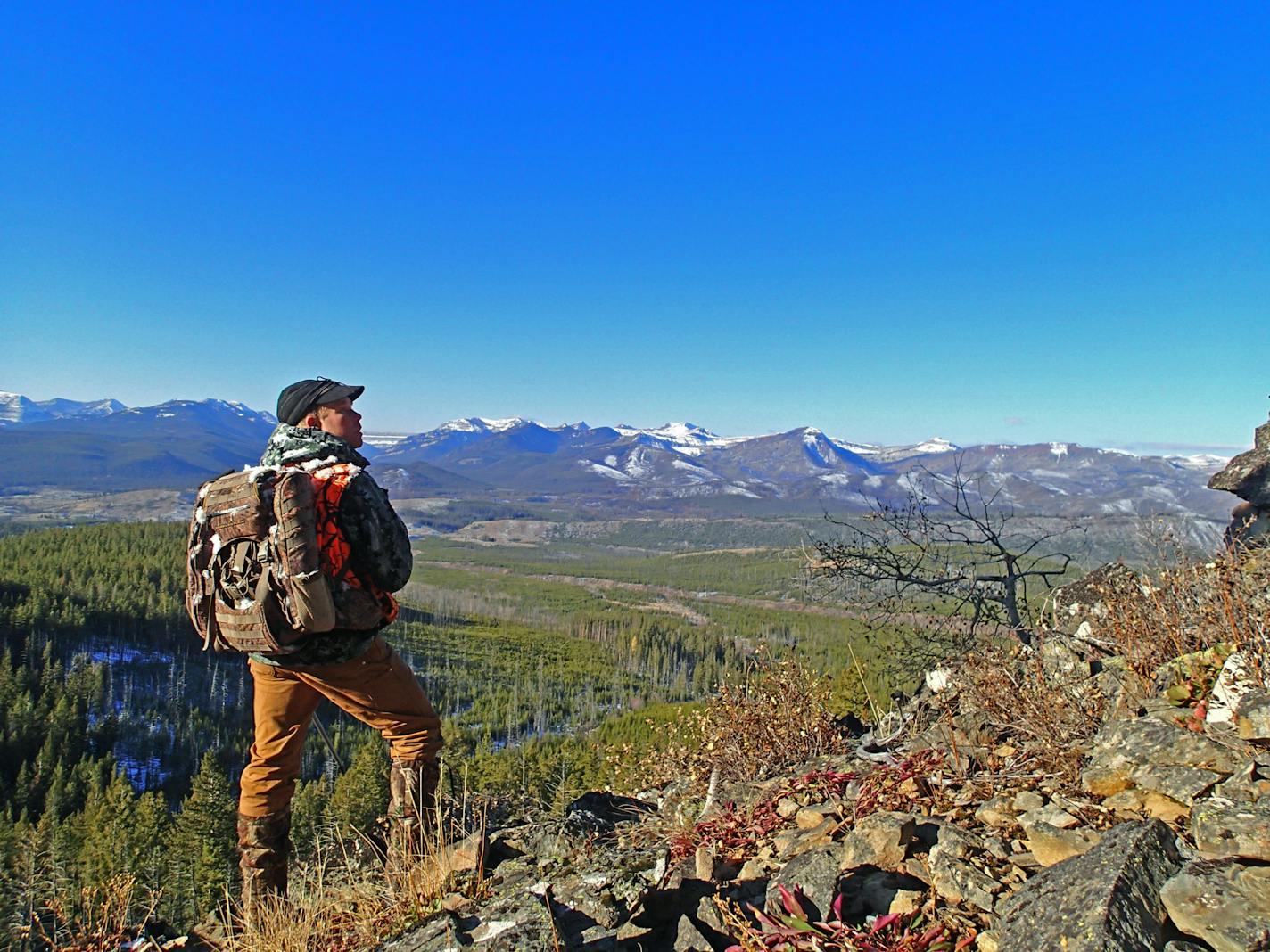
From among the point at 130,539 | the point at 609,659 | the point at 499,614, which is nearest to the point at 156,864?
the point at 609,659

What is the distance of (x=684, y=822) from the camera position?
4285mm

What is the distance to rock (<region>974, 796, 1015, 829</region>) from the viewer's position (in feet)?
10.6

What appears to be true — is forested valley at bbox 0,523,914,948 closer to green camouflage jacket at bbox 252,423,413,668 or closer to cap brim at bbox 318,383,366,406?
green camouflage jacket at bbox 252,423,413,668

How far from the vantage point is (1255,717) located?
3.18m

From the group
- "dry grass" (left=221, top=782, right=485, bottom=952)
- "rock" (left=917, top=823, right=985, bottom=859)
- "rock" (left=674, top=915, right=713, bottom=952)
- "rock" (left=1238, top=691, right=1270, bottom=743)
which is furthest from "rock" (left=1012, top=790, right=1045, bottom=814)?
"dry grass" (left=221, top=782, right=485, bottom=952)

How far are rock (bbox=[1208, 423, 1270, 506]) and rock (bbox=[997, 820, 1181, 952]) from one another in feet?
20.2

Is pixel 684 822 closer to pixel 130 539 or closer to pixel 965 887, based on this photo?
pixel 965 887

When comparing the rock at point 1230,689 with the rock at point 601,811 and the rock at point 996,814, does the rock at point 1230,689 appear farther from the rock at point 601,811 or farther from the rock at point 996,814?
the rock at point 601,811

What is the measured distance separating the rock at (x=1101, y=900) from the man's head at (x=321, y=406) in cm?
370

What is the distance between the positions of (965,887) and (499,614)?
152 metres

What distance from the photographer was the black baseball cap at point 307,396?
399cm

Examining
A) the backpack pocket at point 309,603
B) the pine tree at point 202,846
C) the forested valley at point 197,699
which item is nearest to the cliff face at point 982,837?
the backpack pocket at point 309,603

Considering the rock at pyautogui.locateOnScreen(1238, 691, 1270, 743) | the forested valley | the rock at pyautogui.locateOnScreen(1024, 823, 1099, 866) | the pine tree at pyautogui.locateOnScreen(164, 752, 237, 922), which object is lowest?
the forested valley

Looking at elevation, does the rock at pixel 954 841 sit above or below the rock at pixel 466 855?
above
